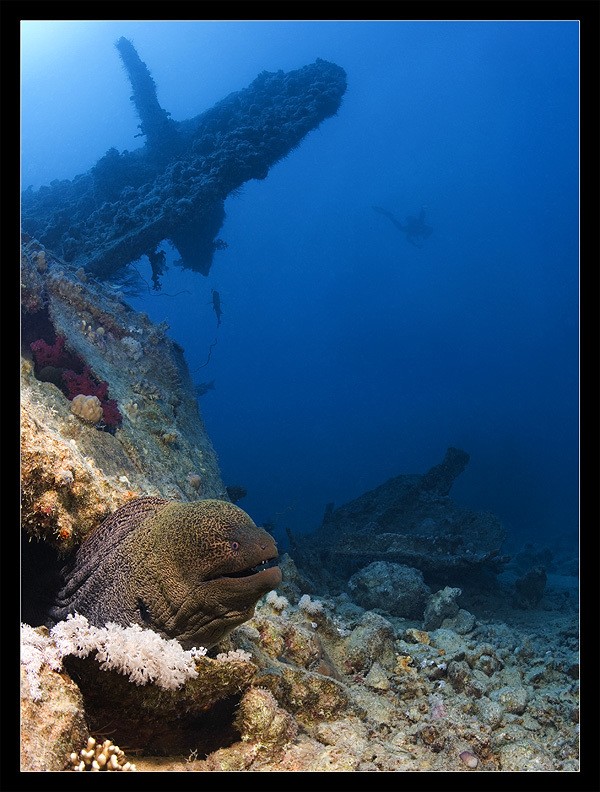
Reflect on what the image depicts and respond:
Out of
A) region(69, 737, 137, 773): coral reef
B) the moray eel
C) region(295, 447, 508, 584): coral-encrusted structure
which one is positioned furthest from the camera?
region(295, 447, 508, 584): coral-encrusted structure

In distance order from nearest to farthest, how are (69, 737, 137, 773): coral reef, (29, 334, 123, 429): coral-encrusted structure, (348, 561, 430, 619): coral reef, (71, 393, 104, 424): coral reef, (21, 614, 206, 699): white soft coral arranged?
(69, 737, 137, 773): coral reef, (21, 614, 206, 699): white soft coral, (71, 393, 104, 424): coral reef, (29, 334, 123, 429): coral-encrusted structure, (348, 561, 430, 619): coral reef

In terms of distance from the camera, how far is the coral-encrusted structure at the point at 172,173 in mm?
15141

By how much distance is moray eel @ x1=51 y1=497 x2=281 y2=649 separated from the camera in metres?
2.91

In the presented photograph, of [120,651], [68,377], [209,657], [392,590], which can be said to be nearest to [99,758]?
[120,651]

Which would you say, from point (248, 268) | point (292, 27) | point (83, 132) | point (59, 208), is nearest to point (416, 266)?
point (248, 268)

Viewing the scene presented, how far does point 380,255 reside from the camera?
13388 centimetres

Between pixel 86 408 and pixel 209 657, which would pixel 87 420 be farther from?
pixel 209 657

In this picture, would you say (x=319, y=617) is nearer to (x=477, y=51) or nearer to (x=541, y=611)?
(x=541, y=611)

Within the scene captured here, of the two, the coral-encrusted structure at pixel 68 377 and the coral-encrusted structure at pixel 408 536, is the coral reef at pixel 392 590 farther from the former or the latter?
the coral-encrusted structure at pixel 68 377

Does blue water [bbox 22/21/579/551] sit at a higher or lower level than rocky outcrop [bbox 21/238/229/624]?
higher

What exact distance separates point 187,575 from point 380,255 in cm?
13966

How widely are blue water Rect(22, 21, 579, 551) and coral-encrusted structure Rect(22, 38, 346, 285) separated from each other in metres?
50.1

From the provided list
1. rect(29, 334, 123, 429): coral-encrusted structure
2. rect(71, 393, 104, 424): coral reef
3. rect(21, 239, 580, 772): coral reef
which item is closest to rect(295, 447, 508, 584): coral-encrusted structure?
rect(21, 239, 580, 772): coral reef

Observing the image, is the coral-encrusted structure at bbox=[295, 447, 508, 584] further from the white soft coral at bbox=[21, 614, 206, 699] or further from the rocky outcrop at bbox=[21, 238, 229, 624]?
the white soft coral at bbox=[21, 614, 206, 699]
